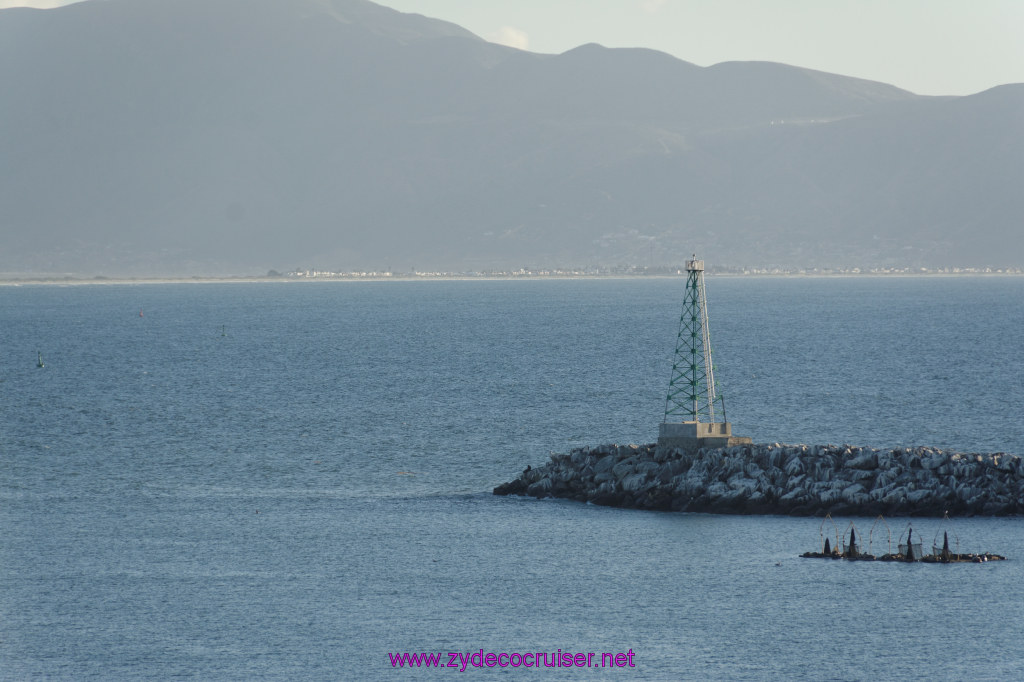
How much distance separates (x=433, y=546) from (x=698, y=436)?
14.7m

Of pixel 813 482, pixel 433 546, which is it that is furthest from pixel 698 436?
pixel 433 546

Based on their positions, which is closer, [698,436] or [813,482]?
[813,482]

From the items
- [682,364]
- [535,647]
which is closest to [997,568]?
[535,647]

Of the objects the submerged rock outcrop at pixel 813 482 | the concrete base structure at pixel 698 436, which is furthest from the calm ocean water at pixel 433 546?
the concrete base structure at pixel 698 436

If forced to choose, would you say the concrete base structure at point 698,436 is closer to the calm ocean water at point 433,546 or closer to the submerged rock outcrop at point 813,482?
the submerged rock outcrop at point 813,482

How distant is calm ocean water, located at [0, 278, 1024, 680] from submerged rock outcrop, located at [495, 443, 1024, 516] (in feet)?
3.86

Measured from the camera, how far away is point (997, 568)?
5181 cm

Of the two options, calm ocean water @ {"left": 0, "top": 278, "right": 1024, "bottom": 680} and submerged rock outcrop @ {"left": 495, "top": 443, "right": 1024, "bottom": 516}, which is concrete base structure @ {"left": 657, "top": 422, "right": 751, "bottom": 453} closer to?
submerged rock outcrop @ {"left": 495, "top": 443, "right": 1024, "bottom": 516}

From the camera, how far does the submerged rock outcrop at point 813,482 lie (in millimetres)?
61094

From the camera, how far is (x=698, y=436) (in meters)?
66.2

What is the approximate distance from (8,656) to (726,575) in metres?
24.7

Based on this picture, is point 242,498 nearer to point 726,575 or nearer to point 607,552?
point 607,552

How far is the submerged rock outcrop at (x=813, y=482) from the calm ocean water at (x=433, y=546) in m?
1.18

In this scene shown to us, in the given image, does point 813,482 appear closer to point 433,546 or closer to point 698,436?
point 698,436
